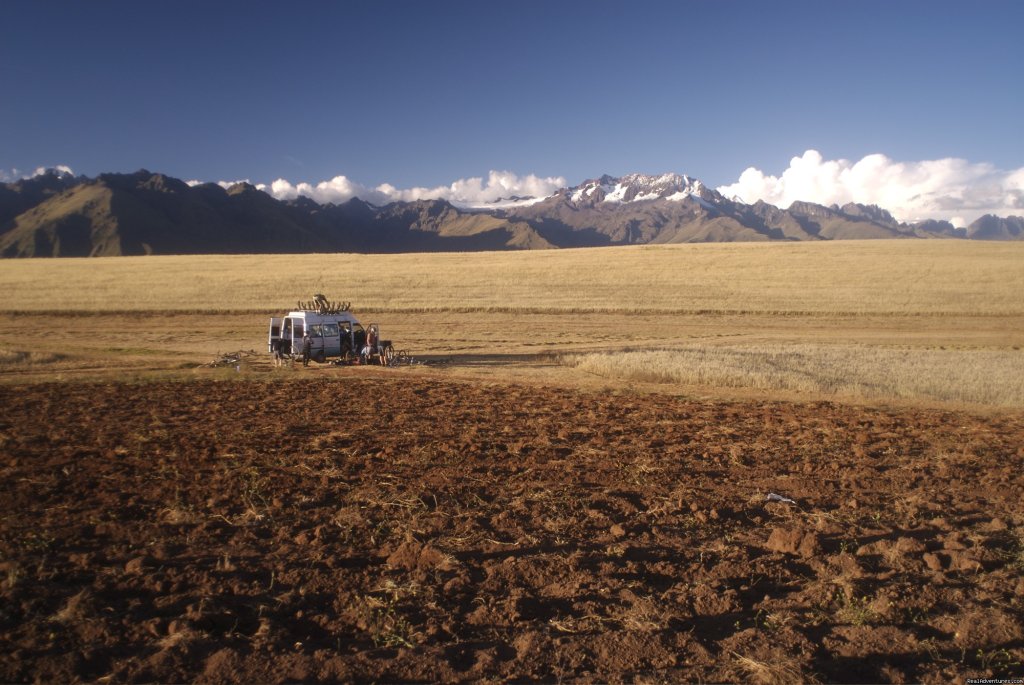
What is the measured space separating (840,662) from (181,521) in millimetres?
5960

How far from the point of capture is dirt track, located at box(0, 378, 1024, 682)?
4.17 m

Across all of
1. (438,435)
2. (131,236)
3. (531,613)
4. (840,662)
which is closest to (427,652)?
(531,613)

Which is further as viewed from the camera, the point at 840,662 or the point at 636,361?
the point at 636,361

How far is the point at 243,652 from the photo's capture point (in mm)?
4145

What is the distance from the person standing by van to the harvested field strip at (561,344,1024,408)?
29.5 ft

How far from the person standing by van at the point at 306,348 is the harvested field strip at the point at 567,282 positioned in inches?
700

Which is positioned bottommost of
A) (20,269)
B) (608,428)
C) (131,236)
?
(608,428)

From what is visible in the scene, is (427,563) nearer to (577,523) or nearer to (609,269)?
(577,523)

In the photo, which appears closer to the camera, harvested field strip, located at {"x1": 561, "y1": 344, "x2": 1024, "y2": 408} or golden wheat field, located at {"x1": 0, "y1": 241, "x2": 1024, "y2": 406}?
harvested field strip, located at {"x1": 561, "y1": 344, "x2": 1024, "y2": 408}

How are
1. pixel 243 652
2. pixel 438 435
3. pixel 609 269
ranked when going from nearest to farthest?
1. pixel 243 652
2. pixel 438 435
3. pixel 609 269

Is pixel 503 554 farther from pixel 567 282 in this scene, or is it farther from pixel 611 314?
pixel 567 282

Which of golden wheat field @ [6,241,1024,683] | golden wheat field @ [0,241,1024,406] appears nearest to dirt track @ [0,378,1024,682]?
golden wheat field @ [6,241,1024,683]

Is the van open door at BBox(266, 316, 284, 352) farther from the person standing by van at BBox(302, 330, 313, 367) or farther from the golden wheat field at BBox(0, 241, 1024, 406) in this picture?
the person standing by van at BBox(302, 330, 313, 367)

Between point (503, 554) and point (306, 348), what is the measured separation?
17.7 meters
